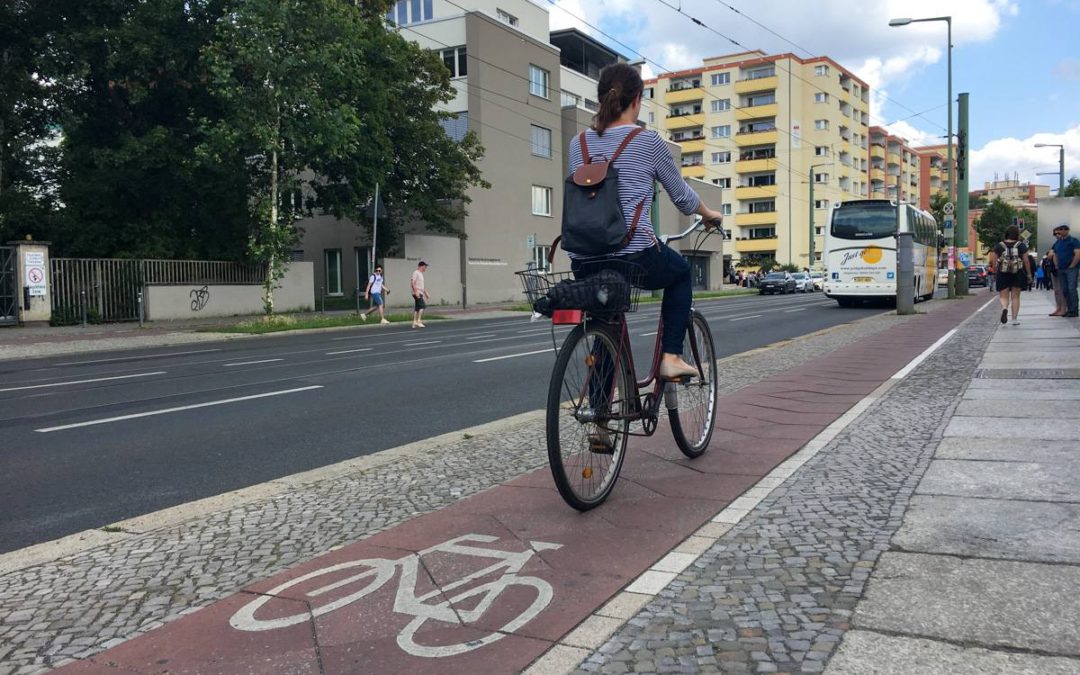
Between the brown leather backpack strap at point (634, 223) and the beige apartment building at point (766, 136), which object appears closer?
the brown leather backpack strap at point (634, 223)

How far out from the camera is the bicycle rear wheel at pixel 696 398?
510 cm

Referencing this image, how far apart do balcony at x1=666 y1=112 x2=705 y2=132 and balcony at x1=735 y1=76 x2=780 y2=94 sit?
483cm

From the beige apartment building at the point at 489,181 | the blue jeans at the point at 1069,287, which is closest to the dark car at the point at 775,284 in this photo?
the beige apartment building at the point at 489,181

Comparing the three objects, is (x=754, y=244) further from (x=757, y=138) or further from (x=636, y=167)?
(x=636, y=167)

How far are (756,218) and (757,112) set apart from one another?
436 inches

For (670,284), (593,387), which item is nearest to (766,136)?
(670,284)

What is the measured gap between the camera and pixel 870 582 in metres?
3.10

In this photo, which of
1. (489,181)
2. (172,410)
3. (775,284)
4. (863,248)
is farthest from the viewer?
(775,284)

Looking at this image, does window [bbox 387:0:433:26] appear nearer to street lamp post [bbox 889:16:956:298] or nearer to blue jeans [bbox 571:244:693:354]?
street lamp post [bbox 889:16:956:298]

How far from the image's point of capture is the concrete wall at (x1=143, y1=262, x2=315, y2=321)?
25.4 m

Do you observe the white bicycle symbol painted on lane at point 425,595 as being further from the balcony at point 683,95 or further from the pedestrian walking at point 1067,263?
the balcony at point 683,95

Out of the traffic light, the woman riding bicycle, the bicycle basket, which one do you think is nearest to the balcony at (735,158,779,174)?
the traffic light

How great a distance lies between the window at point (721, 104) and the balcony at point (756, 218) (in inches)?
454

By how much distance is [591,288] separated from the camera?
397 cm
